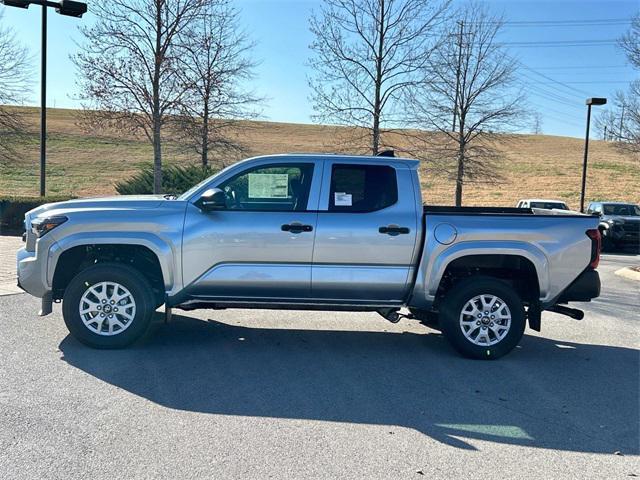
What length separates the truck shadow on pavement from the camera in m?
4.23

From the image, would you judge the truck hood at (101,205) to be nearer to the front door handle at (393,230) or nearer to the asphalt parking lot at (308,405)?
the asphalt parking lot at (308,405)

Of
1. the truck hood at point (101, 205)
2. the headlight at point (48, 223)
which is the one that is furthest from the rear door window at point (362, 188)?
the headlight at point (48, 223)

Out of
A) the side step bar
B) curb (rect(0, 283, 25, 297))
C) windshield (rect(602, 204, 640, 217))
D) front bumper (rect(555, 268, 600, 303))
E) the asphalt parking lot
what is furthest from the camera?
windshield (rect(602, 204, 640, 217))

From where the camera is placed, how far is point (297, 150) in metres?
45.3

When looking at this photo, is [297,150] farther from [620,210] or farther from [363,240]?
[363,240]

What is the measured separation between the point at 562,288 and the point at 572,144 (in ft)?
235

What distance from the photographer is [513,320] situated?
581 centimetres

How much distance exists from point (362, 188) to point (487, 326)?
1.86m

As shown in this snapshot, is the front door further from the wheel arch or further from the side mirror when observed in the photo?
the wheel arch

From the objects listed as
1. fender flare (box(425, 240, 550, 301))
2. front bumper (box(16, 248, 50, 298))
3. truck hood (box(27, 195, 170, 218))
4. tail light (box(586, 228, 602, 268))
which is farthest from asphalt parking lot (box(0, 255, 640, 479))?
truck hood (box(27, 195, 170, 218))

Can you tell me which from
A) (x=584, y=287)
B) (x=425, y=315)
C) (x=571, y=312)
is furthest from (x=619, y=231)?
(x=425, y=315)

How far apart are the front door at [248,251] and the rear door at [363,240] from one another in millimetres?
154

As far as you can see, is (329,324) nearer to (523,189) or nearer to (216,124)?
(216,124)

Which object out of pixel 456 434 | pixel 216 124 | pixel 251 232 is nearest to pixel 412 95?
pixel 216 124
